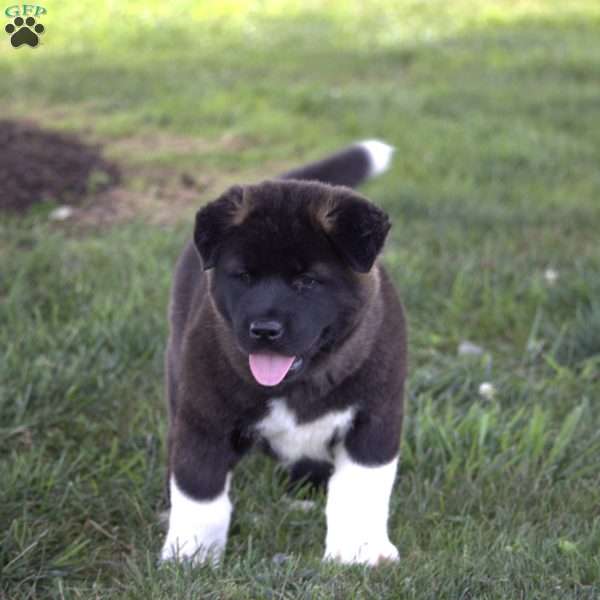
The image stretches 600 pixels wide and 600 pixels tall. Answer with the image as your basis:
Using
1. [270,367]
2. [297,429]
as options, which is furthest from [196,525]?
[270,367]

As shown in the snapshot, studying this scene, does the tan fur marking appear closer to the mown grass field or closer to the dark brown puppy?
the dark brown puppy

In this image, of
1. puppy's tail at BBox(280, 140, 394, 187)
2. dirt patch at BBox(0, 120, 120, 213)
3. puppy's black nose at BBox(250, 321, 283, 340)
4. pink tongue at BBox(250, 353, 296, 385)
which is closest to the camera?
puppy's black nose at BBox(250, 321, 283, 340)

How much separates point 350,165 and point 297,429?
1.45 meters

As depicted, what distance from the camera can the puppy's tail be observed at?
4102 millimetres

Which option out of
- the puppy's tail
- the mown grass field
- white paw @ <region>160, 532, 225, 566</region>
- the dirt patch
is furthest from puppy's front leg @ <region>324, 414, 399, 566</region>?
the dirt patch

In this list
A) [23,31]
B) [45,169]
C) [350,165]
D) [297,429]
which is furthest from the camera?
[45,169]

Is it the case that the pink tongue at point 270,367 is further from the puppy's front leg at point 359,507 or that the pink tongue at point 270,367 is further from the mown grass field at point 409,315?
the mown grass field at point 409,315

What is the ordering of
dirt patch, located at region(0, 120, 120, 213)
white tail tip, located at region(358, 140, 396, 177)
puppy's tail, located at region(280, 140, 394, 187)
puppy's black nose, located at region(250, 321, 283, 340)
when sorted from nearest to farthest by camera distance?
puppy's black nose, located at region(250, 321, 283, 340) → puppy's tail, located at region(280, 140, 394, 187) → white tail tip, located at region(358, 140, 396, 177) → dirt patch, located at region(0, 120, 120, 213)

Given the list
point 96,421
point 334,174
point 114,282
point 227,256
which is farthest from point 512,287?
point 227,256

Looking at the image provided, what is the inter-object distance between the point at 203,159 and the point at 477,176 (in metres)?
1.82

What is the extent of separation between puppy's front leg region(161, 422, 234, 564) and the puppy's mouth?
271 millimetres

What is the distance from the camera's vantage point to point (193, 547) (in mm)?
3113

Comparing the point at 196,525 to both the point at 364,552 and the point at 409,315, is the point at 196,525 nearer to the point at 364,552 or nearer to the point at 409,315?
the point at 364,552

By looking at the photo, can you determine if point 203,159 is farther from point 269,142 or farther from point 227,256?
point 227,256
